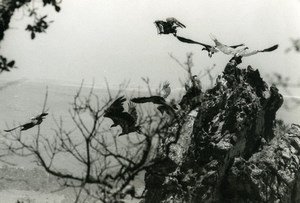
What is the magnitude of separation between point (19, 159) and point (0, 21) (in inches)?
1979

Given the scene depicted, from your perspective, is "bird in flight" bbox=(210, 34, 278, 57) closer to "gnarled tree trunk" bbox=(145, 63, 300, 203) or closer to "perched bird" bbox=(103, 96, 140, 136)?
"gnarled tree trunk" bbox=(145, 63, 300, 203)

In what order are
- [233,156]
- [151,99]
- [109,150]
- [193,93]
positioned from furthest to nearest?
1. [233,156]
2. [193,93]
3. [109,150]
4. [151,99]

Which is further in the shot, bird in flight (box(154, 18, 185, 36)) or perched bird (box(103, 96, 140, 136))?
perched bird (box(103, 96, 140, 136))

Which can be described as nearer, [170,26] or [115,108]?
[170,26]

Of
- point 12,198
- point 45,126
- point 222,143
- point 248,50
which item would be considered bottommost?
point 12,198

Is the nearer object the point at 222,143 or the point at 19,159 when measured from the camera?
the point at 222,143

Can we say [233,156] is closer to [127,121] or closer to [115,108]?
[127,121]

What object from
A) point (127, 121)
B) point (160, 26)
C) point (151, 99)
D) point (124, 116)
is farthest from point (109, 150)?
point (160, 26)

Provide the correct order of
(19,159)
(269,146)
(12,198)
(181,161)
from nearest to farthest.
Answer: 1. (181,161)
2. (269,146)
3. (12,198)
4. (19,159)

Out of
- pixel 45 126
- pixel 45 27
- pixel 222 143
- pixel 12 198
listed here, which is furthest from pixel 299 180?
pixel 45 126

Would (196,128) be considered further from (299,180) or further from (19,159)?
(19,159)

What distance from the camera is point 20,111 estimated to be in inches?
3280

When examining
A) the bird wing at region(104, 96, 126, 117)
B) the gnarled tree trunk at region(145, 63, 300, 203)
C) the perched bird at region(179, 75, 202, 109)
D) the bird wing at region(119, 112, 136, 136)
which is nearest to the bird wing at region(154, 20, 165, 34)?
the perched bird at region(179, 75, 202, 109)

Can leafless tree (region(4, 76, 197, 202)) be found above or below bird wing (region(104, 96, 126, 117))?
below
